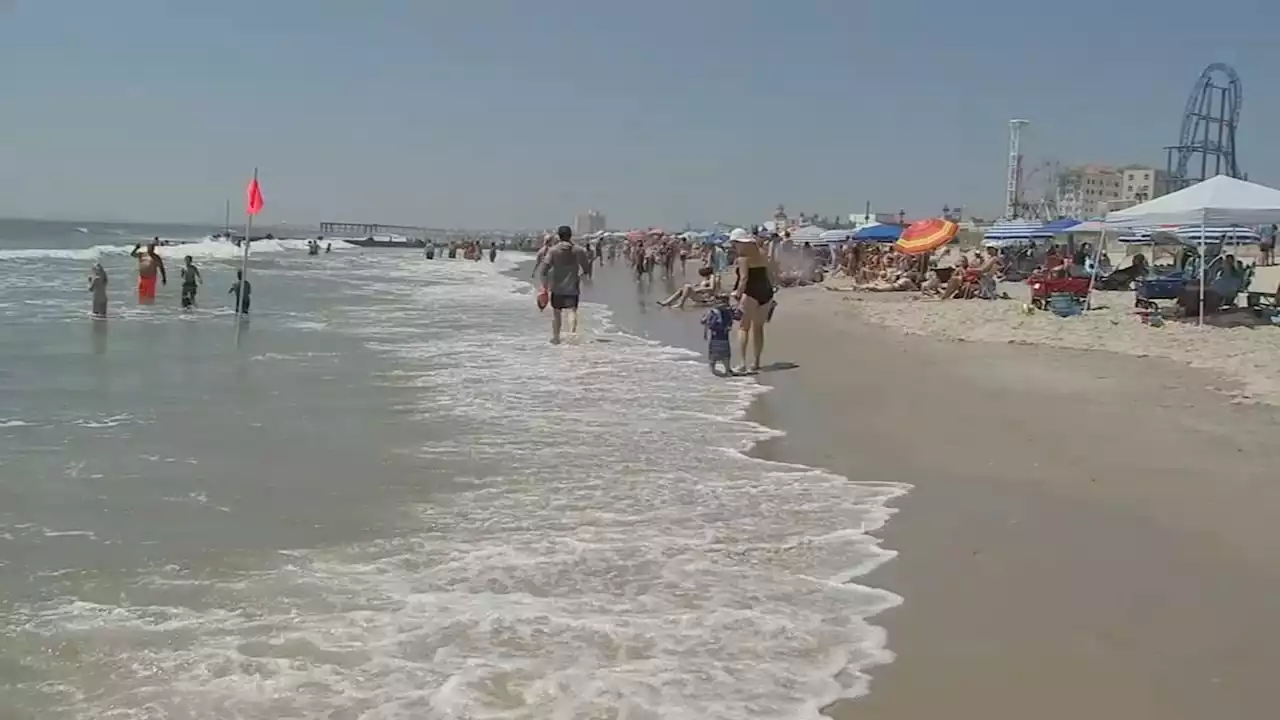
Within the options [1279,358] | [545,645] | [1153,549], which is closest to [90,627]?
[545,645]

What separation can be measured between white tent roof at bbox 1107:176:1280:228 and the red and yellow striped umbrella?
10.1 meters

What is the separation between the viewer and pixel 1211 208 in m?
14.4

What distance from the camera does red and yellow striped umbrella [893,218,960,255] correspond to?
25828 mm

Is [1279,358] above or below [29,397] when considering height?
above

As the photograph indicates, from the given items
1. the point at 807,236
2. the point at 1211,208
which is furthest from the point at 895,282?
the point at 807,236

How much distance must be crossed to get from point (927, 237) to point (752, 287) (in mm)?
16322

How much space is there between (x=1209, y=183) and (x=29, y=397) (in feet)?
48.5

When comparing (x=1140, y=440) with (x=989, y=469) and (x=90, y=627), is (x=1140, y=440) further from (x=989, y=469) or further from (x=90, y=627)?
(x=90, y=627)

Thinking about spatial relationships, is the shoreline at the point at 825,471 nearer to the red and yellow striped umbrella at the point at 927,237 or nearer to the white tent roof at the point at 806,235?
the red and yellow striped umbrella at the point at 927,237

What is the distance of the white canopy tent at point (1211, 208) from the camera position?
14.4 m

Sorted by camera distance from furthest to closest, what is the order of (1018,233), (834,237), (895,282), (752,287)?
(834,237) → (1018,233) → (895,282) → (752,287)

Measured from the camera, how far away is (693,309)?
21.7m

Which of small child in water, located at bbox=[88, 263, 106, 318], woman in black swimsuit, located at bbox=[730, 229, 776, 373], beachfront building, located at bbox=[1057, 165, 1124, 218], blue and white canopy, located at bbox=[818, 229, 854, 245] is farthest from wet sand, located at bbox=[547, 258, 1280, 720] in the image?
beachfront building, located at bbox=[1057, 165, 1124, 218]

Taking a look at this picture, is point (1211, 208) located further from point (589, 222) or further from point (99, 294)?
point (589, 222)
